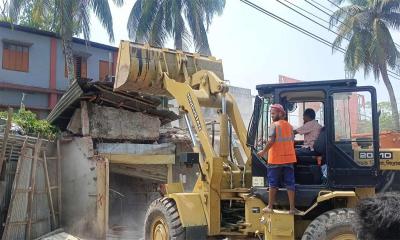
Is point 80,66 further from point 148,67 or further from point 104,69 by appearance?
point 148,67

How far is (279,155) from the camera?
690 centimetres

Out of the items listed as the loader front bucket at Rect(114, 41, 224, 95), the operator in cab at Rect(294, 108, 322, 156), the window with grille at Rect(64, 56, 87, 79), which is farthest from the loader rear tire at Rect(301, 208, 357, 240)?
the window with grille at Rect(64, 56, 87, 79)

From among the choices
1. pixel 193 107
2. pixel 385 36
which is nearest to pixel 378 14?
pixel 385 36

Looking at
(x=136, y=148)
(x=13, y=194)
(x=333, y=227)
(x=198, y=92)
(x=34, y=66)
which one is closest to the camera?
(x=333, y=227)

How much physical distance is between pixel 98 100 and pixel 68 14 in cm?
788

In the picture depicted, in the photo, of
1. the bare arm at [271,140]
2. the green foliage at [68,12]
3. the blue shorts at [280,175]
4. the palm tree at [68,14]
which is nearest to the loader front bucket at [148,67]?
the bare arm at [271,140]

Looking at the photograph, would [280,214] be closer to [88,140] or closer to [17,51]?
[88,140]

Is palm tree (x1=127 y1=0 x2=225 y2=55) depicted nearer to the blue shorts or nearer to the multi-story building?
the multi-story building

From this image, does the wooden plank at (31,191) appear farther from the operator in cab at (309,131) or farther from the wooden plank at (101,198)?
the operator in cab at (309,131)

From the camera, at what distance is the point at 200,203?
8.09m

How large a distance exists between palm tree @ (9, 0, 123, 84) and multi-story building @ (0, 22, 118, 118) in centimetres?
131

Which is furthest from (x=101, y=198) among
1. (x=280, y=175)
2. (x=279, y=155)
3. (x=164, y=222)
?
(x=279, y=155)

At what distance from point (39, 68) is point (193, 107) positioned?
1669 cm

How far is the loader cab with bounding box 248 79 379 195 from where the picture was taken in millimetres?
6668
